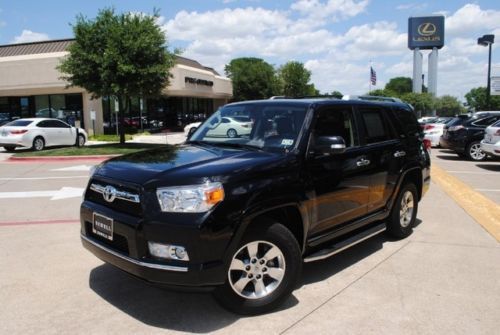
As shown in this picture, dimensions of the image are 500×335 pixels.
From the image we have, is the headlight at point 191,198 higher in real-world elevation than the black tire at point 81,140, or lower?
higher

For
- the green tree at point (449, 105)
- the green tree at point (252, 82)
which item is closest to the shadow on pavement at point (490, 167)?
the green tree at point (252, 82)

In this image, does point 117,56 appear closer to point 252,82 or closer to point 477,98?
point 252,82

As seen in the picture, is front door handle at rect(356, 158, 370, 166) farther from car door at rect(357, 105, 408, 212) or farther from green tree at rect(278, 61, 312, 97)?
green tree at rect(278, 61, 312, 97)

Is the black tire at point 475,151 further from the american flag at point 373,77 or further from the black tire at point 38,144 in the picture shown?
the american flag at point 373,77

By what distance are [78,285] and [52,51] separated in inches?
1282

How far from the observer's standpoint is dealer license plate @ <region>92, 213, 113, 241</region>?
389cm

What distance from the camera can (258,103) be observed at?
5188mm

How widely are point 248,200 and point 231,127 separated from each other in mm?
1566

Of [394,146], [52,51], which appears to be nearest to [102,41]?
[52,51]

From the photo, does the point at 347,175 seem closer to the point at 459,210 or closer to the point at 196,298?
the point at 196,298

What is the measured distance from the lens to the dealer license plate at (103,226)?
12.8ft

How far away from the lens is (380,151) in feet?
17.9

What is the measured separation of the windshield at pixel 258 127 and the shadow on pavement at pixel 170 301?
1.44 m

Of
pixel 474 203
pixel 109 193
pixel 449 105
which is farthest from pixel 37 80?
pixel 449 105
